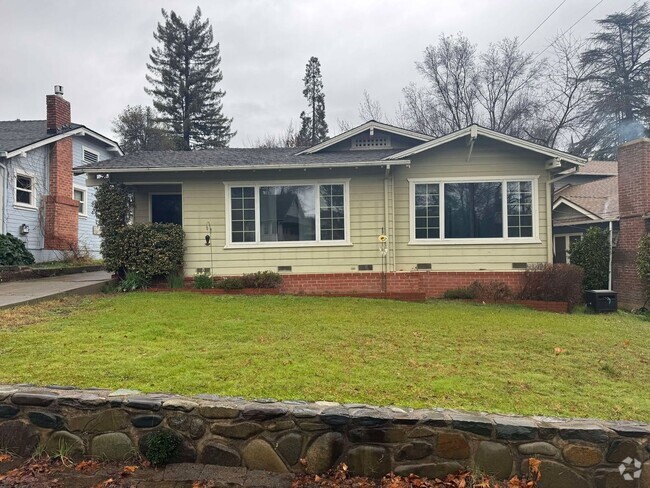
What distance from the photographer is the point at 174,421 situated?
305cm

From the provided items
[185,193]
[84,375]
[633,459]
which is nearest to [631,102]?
[185,193]

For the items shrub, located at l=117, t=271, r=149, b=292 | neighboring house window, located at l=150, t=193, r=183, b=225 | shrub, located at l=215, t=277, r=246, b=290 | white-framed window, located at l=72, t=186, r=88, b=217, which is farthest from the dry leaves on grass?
white-framed window, located at l=72, t=186, r=88, b=217

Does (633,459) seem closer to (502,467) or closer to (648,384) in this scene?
(502,467)

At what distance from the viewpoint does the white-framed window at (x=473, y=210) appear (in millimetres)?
10656

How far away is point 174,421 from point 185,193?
28.2 ft

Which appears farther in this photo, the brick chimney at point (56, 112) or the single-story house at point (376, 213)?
the brick chimney at point (56, 112)

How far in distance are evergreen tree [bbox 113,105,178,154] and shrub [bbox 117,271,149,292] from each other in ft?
87.7

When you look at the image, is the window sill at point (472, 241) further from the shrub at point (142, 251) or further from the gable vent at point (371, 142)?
the shrub at point (142, 251)

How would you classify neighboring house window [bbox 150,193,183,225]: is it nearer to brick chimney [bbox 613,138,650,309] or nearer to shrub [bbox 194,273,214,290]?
shrub [bbox 194,273,214,290]

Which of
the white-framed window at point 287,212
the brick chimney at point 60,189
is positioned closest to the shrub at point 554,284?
the white-framed window at point 287,212

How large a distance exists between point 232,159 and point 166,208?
2474 mm

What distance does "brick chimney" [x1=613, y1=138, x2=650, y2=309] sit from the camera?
11148 millimetres

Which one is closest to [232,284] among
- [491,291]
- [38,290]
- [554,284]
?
[38,290]

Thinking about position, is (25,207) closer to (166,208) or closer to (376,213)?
(166,208)
